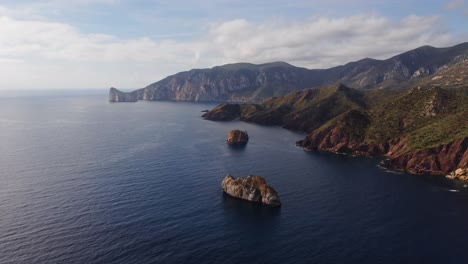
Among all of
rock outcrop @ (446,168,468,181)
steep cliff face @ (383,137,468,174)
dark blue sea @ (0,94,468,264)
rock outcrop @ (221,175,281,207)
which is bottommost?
dark blue sea @ (0,94,468,264)

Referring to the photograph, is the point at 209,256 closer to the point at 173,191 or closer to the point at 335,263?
the point at 335,263

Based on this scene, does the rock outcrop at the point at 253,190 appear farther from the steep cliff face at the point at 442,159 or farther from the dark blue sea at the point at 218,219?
the steep cliff face at the point at 442,159

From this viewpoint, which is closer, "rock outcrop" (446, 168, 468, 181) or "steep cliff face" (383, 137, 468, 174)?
"rock outcrop" (446, 168, 468, 181)

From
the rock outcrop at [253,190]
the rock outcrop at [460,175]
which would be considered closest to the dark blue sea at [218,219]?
the rock outcrop at [253,190]

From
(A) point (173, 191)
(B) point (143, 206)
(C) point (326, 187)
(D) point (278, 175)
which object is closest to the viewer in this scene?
(B) point (143, 206)

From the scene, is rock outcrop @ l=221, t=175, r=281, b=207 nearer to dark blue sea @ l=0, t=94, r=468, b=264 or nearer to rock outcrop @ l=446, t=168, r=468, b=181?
dark blue sea @ l=0, t=94, r=468, b=264

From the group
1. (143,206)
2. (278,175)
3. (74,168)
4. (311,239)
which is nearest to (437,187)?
(278,175)

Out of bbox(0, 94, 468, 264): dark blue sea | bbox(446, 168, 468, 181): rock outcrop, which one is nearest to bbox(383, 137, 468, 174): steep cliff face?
bbox(446, 168, 468, 181): rock outcrop

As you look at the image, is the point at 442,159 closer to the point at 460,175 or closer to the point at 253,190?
the point at 460,175
